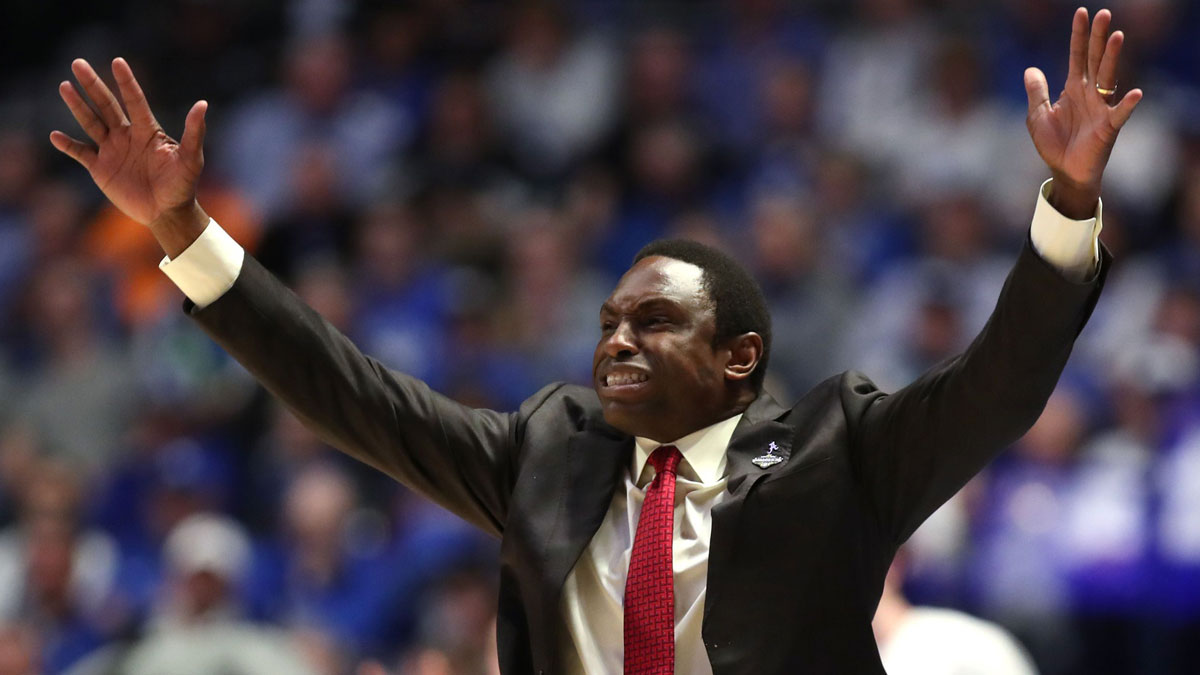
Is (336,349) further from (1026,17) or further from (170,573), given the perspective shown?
(1026,17)

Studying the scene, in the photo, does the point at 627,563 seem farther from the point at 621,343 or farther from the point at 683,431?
the point at 621,343

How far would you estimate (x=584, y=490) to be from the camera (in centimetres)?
321

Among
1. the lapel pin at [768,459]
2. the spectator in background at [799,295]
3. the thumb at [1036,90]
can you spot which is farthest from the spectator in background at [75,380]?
the thumb at [1036,90]

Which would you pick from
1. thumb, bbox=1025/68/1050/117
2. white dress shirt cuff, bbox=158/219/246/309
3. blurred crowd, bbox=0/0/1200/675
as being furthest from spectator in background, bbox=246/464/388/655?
thumb, bbox=1025/68/1050/117

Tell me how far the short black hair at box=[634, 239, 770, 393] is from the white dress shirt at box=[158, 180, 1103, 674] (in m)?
0.19

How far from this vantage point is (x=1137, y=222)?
684 cm

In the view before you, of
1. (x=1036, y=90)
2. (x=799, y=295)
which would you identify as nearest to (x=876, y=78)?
(x=799, y=295)

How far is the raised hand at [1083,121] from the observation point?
8.79ft

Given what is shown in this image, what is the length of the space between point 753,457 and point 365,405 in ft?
2.45

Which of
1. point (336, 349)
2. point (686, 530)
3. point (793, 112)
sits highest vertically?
point (793, 112)

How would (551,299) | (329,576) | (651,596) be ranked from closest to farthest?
(651,596) < (329,576) < (551,299)

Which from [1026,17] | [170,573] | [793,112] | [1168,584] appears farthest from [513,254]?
[1168,584]

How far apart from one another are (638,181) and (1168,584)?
3233 millimetres

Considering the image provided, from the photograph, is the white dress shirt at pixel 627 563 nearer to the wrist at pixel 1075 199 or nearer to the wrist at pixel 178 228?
the wrist at pixel 1075 199
